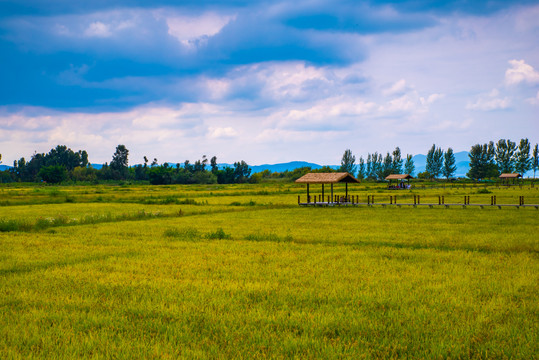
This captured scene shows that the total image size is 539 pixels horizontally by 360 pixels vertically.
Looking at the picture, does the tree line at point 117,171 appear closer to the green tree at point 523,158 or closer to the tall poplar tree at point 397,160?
the tall poplar tree at point 397,160

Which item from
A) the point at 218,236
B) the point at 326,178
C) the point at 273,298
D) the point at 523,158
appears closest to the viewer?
the point at 273,298

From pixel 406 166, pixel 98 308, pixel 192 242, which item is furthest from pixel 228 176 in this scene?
Result: pixel 98 308

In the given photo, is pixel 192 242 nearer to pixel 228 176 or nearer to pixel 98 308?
pixel 98 308

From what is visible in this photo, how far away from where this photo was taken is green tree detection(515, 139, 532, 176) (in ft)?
383

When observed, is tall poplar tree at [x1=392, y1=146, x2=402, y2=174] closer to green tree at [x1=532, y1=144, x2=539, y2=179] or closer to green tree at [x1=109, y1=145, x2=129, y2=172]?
green tree at [x1=532, y1=144, x2=539, y2=179]

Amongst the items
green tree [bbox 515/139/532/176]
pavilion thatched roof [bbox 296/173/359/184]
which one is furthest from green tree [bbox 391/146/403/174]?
pavilion thatched roof [bbox 296/173/359/184]

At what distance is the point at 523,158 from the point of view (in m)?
117

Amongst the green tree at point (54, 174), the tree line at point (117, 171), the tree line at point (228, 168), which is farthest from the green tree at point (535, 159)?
the green tree at point (54, 174)

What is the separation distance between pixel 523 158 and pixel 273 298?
133 metres

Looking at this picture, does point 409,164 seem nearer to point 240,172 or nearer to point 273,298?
point 240,172

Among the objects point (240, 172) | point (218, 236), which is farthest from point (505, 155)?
point (218, 236)

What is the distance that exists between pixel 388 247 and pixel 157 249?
8332 millimetres

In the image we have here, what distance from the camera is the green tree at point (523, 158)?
116875 millimetres

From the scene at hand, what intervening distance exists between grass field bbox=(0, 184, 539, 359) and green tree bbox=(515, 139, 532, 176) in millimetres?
119270
